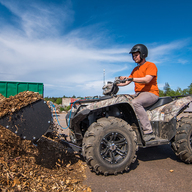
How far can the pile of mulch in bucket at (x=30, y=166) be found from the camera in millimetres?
2588

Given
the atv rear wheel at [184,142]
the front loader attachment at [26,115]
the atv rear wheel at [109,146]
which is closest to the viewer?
the front loader attachment at [26,115]

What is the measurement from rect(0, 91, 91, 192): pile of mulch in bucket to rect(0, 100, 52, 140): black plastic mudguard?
3.8 inches

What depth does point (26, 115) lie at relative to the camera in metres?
2.80

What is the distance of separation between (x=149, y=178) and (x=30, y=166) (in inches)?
88.5

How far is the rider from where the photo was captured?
351cm

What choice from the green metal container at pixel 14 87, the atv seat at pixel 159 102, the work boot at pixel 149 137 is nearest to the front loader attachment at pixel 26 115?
the work boot at pixel 149 137

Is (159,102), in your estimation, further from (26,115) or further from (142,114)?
(26,115)

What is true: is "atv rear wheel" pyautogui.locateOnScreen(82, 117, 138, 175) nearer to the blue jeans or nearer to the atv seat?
the blue jeans

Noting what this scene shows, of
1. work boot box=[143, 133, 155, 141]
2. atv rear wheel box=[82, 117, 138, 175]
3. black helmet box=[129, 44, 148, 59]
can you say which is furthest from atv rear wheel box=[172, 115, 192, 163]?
black helmet box=[129, 44, 148, 59]

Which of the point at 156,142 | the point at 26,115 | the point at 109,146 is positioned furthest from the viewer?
the point at 156,142

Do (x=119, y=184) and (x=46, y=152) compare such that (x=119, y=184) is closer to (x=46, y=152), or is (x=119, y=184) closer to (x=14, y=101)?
A: (x=46, y=152)

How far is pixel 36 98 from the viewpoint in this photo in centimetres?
294

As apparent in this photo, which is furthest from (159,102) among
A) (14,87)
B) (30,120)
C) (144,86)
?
(14,87)

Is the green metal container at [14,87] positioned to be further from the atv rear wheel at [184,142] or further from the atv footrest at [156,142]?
the atv rear wheel at [184,142]
